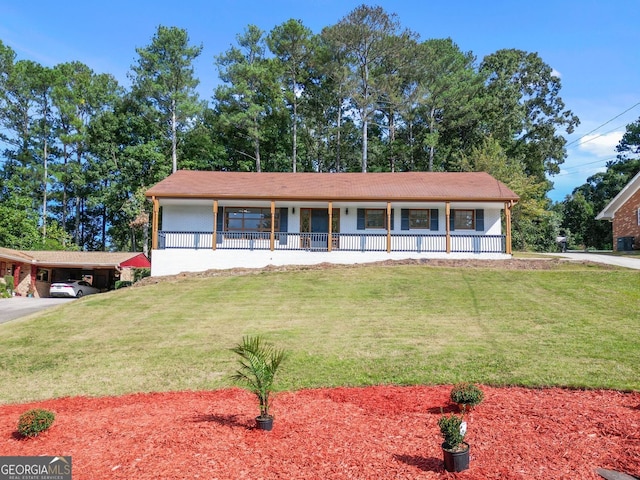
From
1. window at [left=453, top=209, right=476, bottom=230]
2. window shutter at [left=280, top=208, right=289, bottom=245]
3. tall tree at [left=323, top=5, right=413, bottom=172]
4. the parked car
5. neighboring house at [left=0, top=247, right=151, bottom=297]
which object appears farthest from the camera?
tall tree at [left=323, top=5, right=413, bottom=172]

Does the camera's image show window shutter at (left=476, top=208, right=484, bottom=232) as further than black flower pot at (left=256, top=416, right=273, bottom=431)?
Yes

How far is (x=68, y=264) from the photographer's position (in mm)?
29953

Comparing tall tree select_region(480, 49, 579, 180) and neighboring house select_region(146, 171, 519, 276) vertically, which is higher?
tall tree select_region(480, 49, 579, 180)

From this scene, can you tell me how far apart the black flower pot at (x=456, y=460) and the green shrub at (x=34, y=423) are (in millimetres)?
4581

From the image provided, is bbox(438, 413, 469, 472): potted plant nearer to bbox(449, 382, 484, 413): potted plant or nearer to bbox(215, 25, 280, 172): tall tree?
bbox(449, 382, 484, 413): potted plant

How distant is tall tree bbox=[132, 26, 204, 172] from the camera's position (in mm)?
37219

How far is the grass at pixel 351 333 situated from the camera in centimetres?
795

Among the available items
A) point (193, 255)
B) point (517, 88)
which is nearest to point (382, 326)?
point (193, 255)

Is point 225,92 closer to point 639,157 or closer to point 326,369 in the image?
point 326,369

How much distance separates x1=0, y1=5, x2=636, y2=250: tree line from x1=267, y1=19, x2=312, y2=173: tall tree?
0.35 feet

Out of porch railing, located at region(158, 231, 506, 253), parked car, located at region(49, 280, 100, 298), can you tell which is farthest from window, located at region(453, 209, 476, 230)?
parked car, located at region(49, 280, 100, 298)

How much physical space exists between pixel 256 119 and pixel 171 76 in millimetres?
7575

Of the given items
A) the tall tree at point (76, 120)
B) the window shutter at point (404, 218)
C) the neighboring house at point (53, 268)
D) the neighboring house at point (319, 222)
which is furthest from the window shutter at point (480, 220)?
the tall tree at point (76, 120)

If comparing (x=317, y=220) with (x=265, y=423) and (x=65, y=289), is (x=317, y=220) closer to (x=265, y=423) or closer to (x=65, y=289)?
(x=65, y=289)
